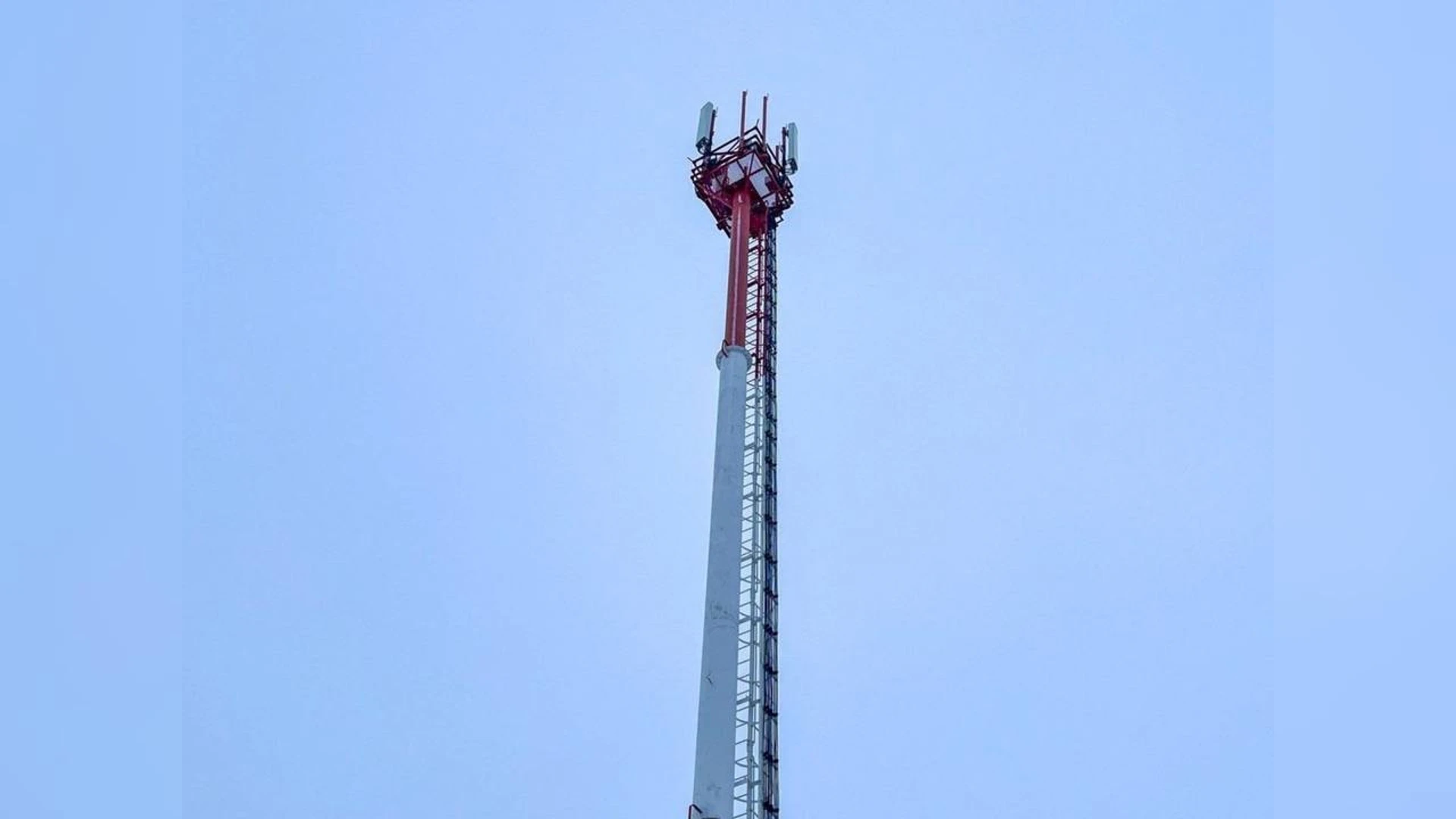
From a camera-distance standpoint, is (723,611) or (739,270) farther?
(739,270)

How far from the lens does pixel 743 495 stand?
181 ft

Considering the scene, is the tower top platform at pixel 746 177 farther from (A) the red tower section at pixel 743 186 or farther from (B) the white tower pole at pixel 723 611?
(B) the white tower pole at pixel 723 611

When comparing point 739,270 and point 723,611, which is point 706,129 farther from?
point 723,611

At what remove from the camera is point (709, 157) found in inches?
2581

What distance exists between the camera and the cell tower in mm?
49031

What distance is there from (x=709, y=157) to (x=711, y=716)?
91.0ft

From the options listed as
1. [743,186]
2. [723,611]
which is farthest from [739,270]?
[723,611]

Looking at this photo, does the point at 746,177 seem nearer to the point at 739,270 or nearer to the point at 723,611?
the point at 739,270

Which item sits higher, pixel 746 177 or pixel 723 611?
pixel 746 177

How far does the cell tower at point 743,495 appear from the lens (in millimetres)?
49031

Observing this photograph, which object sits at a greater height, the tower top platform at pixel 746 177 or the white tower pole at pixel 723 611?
the tower top platform at pixel 746 177

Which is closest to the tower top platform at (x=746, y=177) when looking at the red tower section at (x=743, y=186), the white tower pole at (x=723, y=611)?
the red tower section at (x=743, y=186)

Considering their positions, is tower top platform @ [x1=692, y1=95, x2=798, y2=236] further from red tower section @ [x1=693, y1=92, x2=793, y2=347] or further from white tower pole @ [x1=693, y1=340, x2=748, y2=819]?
white tower pole @ [x1=693, y1=340, x2=748, y2=819]

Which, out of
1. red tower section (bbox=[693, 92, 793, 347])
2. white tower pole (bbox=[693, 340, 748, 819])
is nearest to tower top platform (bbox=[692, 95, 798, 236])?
red tower section (bbox=[693, 92, 793, 347])
